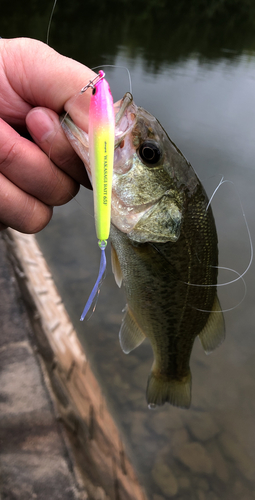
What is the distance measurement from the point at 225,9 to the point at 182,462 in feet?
99.3

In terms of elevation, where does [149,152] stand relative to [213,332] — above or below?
above

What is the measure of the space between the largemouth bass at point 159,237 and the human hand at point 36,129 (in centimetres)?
9

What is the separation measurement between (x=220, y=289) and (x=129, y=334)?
3.00 m

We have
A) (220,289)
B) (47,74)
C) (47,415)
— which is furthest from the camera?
(220,289)

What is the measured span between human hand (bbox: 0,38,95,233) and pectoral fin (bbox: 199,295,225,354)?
3.33ft

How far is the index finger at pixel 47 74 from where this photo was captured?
1.14 m

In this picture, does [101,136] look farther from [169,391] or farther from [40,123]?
[169,391]

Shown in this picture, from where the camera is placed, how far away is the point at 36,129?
120 cm

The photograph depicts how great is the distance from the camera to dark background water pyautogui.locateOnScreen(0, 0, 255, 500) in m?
3.10

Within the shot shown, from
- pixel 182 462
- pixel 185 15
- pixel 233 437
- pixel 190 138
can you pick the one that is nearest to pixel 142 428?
pixel 182 462

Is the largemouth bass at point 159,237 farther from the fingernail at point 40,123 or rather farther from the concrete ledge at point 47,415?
the concrete ledge at point 47,415

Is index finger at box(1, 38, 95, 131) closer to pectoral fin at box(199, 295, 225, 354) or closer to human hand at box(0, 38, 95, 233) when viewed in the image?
human hand at box(0, 38, 95, 233)

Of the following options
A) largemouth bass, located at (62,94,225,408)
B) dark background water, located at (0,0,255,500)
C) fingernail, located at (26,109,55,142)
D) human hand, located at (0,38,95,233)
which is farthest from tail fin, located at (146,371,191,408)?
fingernail, located at (26,109,55,142)

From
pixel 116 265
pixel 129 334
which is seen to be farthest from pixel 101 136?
pixel 129 334
